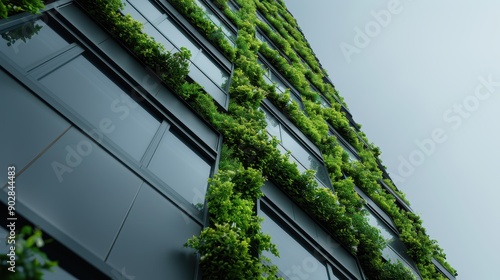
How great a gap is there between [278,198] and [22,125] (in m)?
6.51

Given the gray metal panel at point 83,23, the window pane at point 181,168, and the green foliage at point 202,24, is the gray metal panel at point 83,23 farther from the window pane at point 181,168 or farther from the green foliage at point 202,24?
the green foliage at point 202,24

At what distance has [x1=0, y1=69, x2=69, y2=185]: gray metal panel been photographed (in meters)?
4.73

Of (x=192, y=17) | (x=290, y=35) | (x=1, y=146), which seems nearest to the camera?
(x=1, y=146)

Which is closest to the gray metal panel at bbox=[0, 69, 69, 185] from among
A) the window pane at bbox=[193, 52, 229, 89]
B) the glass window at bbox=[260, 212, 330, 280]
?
the glass window at bbox=[260, 212, 330, 280]

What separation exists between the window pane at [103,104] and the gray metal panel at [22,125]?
0.62 meters

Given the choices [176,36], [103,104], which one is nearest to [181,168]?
[103,104]

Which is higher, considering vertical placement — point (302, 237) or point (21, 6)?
point (302, 237)

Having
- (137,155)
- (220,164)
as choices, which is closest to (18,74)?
(137,155)

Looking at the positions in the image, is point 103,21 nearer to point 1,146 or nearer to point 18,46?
point 18,46

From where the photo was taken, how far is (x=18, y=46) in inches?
242

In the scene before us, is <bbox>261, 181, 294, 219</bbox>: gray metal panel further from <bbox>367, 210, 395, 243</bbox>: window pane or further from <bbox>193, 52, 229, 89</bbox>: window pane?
<bbox>367, 210, 395, 243</bbox>: window pane

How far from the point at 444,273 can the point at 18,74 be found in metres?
18.0

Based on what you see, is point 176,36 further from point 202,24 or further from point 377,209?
point 377,209

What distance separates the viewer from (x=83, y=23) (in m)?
8.01
